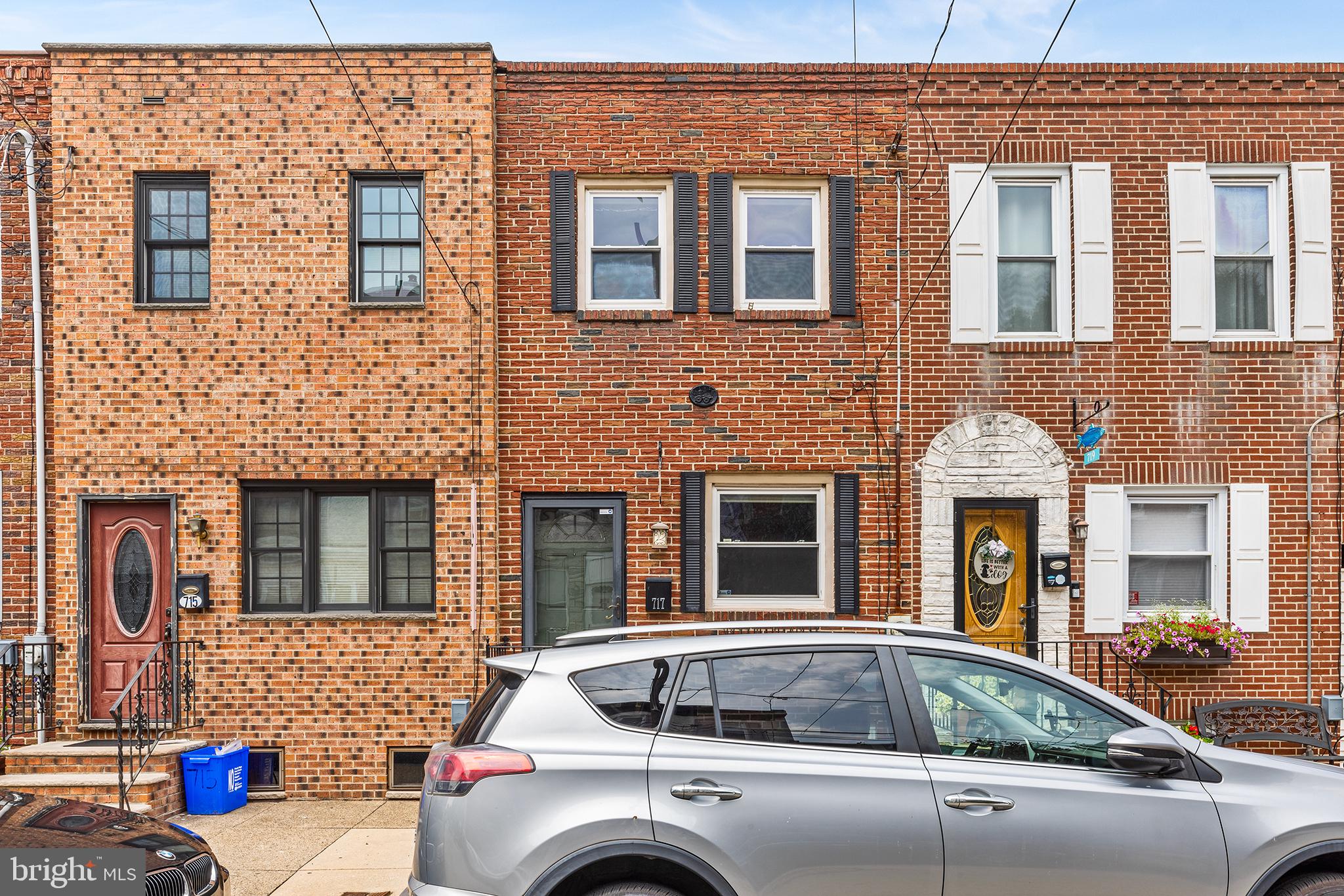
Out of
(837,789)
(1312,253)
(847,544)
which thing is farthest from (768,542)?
(1312,253)

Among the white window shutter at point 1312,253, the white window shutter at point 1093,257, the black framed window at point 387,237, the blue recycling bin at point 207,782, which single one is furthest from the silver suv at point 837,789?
the white window shutter at point 1312,253

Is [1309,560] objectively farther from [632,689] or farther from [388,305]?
[388,305]

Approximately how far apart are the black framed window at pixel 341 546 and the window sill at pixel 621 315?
221 centimetres

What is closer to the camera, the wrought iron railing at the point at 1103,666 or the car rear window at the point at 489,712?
the car rear window at the point at 489,712

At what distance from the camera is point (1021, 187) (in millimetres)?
9328

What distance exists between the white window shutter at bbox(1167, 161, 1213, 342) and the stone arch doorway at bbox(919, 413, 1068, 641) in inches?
69.7

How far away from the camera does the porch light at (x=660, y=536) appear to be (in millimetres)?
8867

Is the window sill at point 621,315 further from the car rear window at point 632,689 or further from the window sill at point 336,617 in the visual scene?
the car rear window at point 632,689

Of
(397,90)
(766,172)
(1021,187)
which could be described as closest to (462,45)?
(397,90)

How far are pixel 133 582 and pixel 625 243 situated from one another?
5683 millimetres

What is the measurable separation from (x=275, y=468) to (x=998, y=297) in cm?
710

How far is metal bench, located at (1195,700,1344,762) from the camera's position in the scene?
26.5ft

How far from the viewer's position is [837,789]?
400 cm

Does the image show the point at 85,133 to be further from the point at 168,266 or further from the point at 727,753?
the point at 727,753
